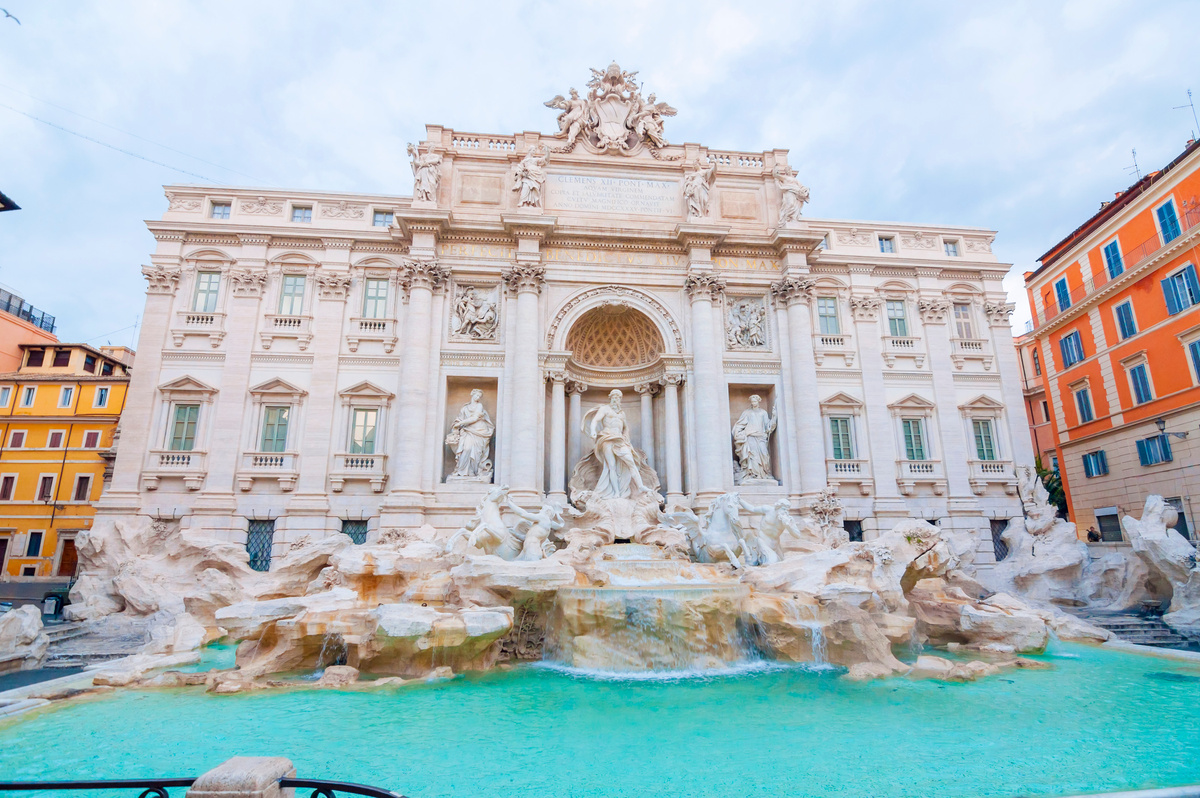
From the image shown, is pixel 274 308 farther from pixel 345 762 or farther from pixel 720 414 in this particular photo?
pixel 345 762

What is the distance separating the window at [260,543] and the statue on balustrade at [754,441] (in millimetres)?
14254

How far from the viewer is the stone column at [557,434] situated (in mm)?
18859

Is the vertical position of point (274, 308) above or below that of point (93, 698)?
above

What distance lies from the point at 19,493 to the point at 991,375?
1605 inches

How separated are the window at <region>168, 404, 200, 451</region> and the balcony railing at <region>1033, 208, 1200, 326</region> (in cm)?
3085

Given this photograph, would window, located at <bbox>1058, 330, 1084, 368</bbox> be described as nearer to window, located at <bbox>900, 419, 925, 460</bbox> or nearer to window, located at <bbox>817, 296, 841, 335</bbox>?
window, located at <bbox>900, 419, 925, 460</bbox>

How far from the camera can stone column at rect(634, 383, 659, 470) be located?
20875 millimetres

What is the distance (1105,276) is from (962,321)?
5.88m

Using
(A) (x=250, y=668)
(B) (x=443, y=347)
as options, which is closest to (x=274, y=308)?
(B) (x=443, y=347)

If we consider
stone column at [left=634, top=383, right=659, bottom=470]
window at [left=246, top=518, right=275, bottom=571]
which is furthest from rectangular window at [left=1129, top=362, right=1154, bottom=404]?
window at [left=246, top=518, right=275, bottom=571]

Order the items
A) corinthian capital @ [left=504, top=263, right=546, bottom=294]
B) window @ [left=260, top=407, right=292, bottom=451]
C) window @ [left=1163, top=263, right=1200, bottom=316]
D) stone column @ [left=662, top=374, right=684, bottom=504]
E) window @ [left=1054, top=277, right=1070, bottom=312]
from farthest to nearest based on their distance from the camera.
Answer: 1. window @ [left=1054, top=277, right=1070, bottom=312]
2. corinthian capital @ [left=504, top=263, right=546, bottom=294]
3. stone column @ [left=662, top=374, right=684, bottom=504]
4. window @ [left=1163, top=263, right=1200, bottom=316]
5. window @ [left=260, top=407, right=292, bottom=451]

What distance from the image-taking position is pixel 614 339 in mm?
21797

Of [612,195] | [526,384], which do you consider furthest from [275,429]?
[612,195]

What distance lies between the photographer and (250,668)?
10.0 meters
